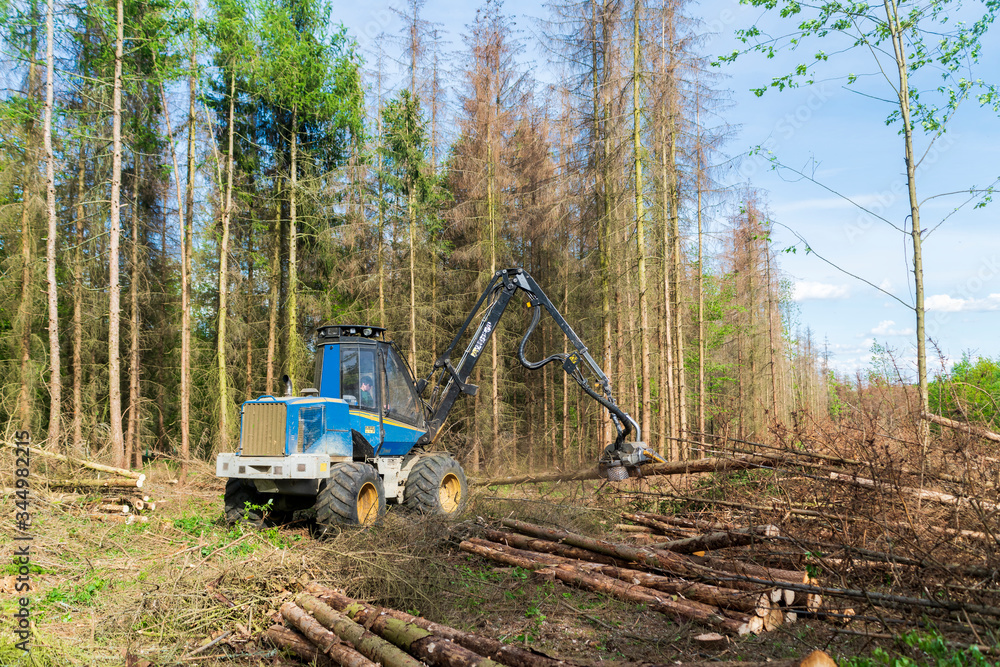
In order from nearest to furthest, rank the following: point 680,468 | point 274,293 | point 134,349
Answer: point 680,468 → point 134,349 → point 274,293

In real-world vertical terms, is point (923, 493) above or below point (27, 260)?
below

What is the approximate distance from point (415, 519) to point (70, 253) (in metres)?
15.7

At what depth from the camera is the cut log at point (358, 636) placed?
420 cm

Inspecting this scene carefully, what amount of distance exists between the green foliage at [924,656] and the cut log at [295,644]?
357 centimetres

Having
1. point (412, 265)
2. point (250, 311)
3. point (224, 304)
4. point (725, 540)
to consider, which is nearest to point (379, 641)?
point (725, 540)

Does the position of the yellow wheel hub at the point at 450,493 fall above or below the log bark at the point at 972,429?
below

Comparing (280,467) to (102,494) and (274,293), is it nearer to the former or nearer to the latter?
(102,494)

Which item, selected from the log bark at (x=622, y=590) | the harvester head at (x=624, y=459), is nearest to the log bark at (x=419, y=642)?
the log bark at (x=622, y=590)

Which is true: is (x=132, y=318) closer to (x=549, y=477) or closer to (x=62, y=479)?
(x=62, y=479)

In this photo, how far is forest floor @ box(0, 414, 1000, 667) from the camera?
14.3ft

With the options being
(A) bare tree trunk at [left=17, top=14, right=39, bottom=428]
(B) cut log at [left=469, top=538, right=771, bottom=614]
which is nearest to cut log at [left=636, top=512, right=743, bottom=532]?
(B) cut log at [left=469, top=538, right=771, bottom=614]

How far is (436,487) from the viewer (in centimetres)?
887

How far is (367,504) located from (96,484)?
4.78m

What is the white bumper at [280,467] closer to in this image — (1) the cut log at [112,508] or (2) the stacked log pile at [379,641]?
(2) the stacked log pile at [379,641]
